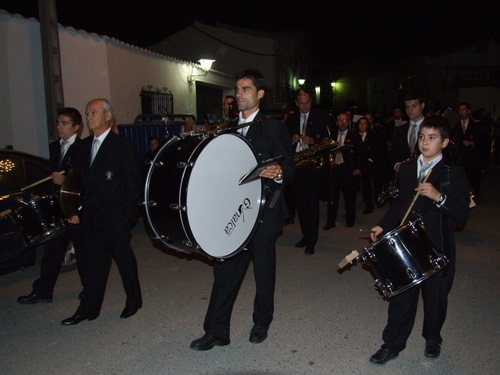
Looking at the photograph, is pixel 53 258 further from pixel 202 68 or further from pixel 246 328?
pixel 202 68

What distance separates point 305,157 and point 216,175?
11.5 ft

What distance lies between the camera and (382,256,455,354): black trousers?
3533 millimetres

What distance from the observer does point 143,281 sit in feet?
18.5

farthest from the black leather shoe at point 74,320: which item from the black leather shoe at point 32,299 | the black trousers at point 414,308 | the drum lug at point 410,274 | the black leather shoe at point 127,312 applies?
the drum lug at point 410,274

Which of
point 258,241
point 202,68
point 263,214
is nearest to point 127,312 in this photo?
point 258,241

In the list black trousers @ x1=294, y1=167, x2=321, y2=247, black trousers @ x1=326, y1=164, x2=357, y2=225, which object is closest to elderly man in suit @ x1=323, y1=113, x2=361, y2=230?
black trousers @ x1=326, y1=164, x2=357, y2=225

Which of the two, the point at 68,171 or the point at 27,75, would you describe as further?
the point at 27,75

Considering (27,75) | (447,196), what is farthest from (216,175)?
(27,75)

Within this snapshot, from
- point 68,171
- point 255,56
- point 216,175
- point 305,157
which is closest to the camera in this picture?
point 216,175

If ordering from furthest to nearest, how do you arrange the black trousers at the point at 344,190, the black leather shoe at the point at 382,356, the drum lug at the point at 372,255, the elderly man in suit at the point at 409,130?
the black trousers at the point at 344,190, the elderly man in suit at the point at 409,130, the black leather shoe at the point at 382,356, the drum lug at the point at 372,255

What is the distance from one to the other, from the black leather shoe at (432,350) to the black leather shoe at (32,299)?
12.0 ft

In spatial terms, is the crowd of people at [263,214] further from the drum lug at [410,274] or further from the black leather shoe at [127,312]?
the drum lug at [410,274]

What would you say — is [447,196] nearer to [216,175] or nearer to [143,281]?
[216,175]

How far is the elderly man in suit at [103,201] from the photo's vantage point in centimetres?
428
